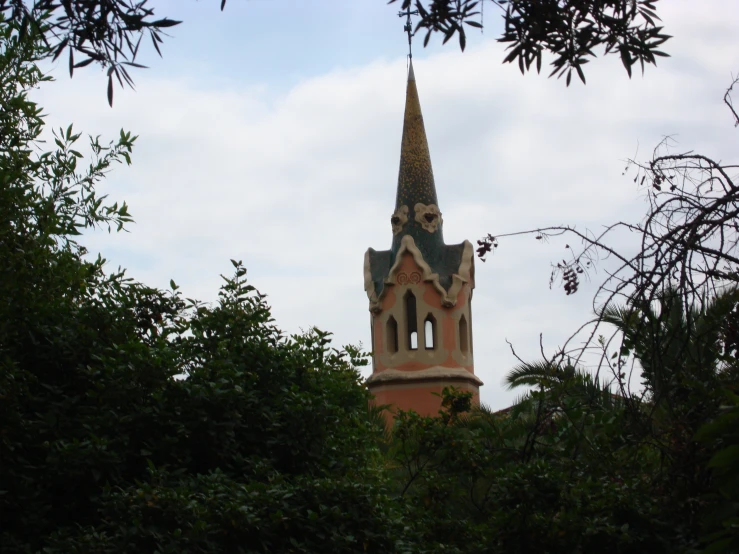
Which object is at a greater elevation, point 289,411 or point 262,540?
point 289,411

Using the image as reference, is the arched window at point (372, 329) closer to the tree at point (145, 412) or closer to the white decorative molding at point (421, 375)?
the white decorative molding at point (421, 375)

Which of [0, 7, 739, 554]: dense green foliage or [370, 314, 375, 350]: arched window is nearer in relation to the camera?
[0, 7, 739, 554]: dense green foliage

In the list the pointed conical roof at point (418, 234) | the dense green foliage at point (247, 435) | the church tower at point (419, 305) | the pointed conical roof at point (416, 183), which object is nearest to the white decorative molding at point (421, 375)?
the church tower at point (419, 305)

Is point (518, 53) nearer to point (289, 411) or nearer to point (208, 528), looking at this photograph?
point (208, 528)

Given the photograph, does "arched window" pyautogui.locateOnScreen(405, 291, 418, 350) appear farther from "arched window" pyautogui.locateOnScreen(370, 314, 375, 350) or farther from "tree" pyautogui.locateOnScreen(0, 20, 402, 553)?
"tree" pyautogui.locateOnScreen(0, 20, 402, 553)

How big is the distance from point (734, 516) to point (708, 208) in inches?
53.0

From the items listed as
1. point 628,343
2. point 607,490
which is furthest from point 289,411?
point 628,343

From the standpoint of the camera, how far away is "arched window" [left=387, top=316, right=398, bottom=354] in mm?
18769

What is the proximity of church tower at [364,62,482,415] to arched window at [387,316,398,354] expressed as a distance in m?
0.02

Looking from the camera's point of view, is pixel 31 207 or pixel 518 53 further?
pixel 31 207

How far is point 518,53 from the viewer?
13.7 feet

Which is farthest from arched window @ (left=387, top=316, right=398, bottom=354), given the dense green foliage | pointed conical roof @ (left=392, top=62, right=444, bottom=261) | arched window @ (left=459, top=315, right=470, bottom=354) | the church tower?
the dense green foliage

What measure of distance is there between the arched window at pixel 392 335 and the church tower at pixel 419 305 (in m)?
0.02

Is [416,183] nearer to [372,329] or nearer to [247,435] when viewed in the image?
[372,329]
